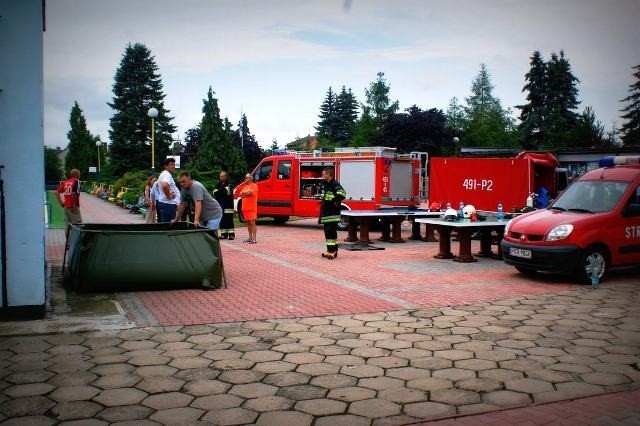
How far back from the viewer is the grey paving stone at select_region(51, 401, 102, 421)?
405 cm

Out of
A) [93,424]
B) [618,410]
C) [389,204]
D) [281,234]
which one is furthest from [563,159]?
[93,424]

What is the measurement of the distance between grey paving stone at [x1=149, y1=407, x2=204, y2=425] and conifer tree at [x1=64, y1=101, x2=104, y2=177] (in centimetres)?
8426

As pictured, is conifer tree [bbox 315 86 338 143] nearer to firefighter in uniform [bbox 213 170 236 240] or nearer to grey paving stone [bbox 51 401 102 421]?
firefighter in uniform [bbox 213 170 236 240]

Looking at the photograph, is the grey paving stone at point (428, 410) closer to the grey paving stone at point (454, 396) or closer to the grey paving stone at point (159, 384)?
the grey paving stone at point (454, 396)

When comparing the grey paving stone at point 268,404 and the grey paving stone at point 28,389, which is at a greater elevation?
the grey paving stone at point 28,389

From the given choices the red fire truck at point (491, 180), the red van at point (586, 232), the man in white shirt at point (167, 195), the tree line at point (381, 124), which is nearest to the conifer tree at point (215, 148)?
the tree line at point (381, 124)

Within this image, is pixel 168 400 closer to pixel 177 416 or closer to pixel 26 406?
pixel 177 416

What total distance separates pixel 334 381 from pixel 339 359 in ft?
1.96

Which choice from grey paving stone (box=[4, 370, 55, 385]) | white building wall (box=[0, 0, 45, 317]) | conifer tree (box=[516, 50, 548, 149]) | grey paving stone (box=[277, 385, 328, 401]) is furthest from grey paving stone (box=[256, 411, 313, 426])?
conifer tree (box=[516, 50, 548, 149])

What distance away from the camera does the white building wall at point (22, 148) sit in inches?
257

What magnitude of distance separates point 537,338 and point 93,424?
14.9 ft

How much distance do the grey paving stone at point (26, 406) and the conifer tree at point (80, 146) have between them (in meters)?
83.7

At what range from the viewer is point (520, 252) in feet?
32.4

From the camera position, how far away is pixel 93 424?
155 inches
